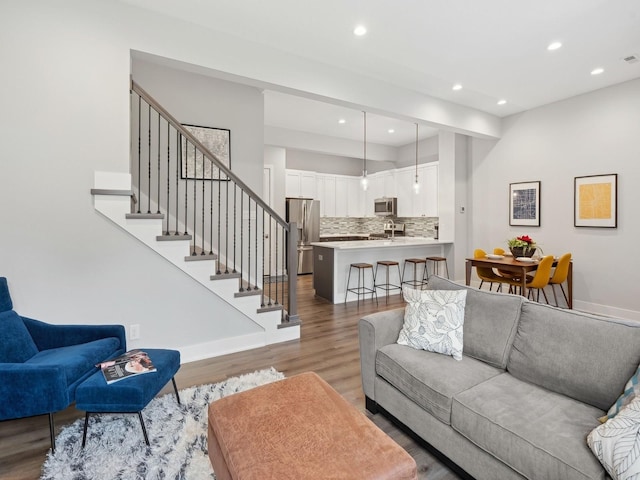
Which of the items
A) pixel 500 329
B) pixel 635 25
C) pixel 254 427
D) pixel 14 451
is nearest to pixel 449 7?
pixel 635 25

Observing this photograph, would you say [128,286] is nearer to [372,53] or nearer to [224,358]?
Result: [224,358]

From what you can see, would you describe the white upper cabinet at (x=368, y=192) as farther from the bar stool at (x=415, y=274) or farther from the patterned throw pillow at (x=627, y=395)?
the patterned throw pillow at (x=627, y=395)

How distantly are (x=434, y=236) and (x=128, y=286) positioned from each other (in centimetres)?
653

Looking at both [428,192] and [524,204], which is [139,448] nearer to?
[524,204]

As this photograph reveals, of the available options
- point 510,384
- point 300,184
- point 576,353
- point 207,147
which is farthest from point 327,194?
point 576,353

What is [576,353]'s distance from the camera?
1.73 m

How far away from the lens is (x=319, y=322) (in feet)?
14.5

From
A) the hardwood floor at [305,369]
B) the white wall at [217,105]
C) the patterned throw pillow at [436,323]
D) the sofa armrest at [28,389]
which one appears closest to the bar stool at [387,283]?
the hardwood floor at [305,369]

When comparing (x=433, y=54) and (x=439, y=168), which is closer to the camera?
(x=433, y=54)

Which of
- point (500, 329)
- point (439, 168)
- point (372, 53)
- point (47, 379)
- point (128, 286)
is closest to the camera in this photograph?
point (47, 379)

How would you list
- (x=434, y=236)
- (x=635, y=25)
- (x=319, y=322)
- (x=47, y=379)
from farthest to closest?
(x=434, y=236), (x=319, y=322), (x=635, y=25), (x=47, y=379)

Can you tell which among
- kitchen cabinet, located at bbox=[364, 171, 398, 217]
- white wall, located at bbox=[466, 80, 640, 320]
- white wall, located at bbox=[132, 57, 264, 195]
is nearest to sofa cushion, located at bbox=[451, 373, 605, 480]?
white wall, located at bbox=[132, 57, 264, 195]

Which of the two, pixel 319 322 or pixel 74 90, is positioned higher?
pixel 74 90

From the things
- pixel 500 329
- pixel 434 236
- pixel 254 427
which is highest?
pixel 434 236
